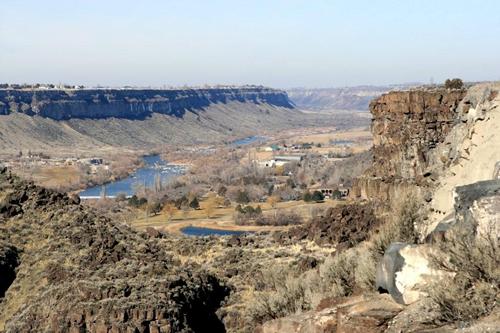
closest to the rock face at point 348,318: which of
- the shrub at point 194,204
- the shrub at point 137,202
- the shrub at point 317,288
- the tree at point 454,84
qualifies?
the shrub at point 317,288

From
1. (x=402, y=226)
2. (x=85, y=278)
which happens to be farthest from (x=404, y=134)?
(x=402, y=226)

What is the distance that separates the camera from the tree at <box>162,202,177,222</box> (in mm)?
86812

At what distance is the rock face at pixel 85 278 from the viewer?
91.3ft

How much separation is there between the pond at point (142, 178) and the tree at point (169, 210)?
68.3ft

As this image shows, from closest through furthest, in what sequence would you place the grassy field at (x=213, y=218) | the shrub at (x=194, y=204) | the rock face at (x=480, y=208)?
the rock face at (x=480, y=208) < the grassy field at (x=213, y=218) < the shrub at (x=194, y=204)

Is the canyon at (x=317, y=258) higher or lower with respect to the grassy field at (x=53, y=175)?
higher

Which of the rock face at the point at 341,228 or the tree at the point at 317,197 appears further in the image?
the tree at the point at 317,197

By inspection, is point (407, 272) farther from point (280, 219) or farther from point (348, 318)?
point (280, 219)

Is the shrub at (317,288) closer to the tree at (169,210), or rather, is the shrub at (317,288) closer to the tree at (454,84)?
the tree at (454,84)

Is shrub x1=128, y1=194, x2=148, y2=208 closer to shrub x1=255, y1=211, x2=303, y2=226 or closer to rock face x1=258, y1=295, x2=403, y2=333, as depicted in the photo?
shrub x1=255, y1=211, x2=303, y2=226

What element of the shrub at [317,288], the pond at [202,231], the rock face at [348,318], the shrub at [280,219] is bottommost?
the pond at [202,231]

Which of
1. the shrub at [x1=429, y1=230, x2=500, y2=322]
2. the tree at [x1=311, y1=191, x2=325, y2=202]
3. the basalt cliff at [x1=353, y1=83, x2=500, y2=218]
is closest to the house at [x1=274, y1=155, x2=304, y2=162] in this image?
the tree at [x1=311, y1=191, x2=325, y2=202]

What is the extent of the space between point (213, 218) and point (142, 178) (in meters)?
56.0

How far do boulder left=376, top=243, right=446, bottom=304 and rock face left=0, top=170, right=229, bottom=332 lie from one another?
1567cm
